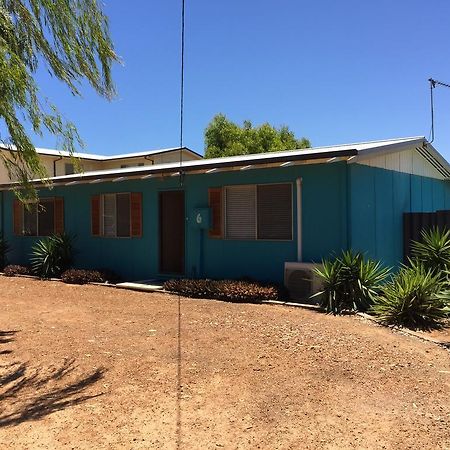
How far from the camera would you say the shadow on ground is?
440cm

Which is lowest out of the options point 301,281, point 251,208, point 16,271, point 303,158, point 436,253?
point 16,271

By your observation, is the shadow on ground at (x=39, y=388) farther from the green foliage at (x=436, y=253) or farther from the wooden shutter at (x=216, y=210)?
the green foliage at (x=436, y=253)

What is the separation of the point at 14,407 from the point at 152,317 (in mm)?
3767

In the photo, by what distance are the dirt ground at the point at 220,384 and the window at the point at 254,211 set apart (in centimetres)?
258

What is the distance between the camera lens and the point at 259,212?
34.8 ft

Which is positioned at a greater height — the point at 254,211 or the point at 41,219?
the point at 254,211

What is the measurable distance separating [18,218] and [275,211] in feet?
30.1

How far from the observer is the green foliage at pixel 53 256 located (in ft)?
44.0

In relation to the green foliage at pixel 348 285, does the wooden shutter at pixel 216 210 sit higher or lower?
higher

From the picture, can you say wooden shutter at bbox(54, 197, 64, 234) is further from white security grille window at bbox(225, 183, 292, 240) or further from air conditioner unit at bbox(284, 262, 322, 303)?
air conditioner unit at bbox(284, 262, 322, 303)

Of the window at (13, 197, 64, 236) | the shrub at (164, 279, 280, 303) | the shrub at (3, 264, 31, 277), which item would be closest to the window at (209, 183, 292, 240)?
the shrub at (164, 279, 280, 303)

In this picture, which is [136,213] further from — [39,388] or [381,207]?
[39,388]

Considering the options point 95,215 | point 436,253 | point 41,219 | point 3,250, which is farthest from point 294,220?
point 3,250

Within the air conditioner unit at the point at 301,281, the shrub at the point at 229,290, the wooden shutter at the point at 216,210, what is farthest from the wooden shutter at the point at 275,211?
the shrub at the point at 229,290
